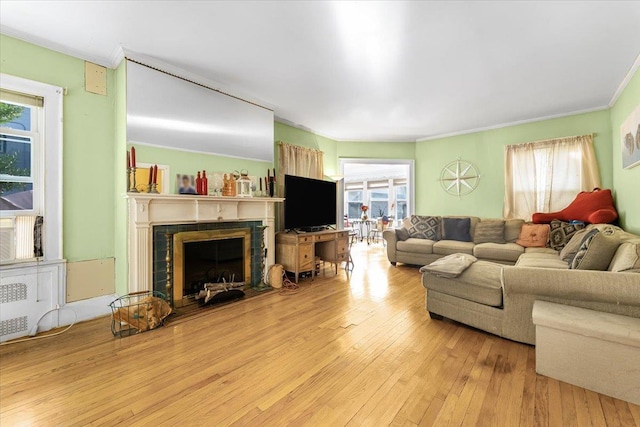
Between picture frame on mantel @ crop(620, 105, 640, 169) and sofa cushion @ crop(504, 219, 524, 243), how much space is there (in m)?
1.44

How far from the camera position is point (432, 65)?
2.85 metres

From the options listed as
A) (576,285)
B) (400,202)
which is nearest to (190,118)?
(576,285)

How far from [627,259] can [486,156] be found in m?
3.66

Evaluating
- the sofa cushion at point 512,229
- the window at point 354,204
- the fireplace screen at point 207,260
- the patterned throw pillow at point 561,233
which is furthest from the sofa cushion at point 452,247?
the window at point 354,204

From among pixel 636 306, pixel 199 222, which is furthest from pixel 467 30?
pixel 199 222

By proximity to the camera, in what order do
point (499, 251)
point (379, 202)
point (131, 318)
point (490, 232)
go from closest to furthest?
1. point (131, 318)
2. point (499, 251)
3. point (490, 232)
4. point (379, 202)

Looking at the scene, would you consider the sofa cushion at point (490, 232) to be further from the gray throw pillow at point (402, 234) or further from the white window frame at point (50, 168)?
the white window frame at point (50, 168)

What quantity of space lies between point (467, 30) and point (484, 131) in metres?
3.38

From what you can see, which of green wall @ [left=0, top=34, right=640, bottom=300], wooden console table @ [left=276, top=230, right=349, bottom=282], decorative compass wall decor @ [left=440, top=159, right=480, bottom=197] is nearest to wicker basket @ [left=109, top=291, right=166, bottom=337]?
green wall @ [left=0, top=34, right=640, bottom=300]

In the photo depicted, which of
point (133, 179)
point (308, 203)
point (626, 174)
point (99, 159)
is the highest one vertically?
point (99, 159)

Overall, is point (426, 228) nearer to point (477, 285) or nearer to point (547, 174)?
point (547, 174)

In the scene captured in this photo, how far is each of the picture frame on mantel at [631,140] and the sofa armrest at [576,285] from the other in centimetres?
189

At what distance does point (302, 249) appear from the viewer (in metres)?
3.91

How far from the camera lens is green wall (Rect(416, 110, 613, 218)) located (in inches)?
160
